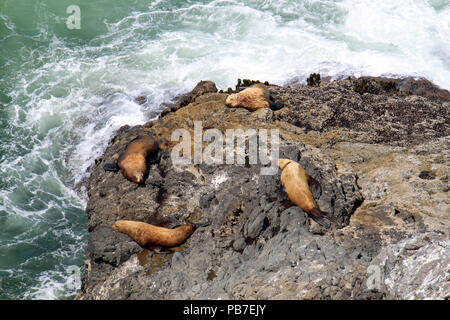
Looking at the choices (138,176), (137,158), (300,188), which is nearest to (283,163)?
(300,188)

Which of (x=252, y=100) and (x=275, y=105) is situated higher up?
(x=252, y=100)

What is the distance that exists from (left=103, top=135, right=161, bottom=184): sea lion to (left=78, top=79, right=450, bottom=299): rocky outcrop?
0.62 ft

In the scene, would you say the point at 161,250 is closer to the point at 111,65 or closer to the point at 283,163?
the point at 283,163

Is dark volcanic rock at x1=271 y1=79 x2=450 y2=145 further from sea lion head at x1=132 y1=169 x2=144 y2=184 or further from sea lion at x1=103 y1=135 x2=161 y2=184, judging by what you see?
sea lion head at x1=132 y1=169 x2=144 y2=184

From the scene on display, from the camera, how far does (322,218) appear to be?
21.8 ft

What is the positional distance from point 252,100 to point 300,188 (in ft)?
10.2

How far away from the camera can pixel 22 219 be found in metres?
10.9

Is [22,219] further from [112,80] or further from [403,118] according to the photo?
[403,118]

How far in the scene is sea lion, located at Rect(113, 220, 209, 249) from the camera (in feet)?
22.8

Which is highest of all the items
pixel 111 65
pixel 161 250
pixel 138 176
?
pixel 138 176

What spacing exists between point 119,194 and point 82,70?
357 inches

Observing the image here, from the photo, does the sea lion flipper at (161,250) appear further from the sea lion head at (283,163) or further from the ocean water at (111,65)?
the ocean water at (111,65)

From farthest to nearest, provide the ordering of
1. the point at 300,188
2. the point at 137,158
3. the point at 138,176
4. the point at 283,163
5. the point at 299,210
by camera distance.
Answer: the point at 137,158, the point at 138,176, the point at 283,163, the point at 300,188, the point at 299,210
